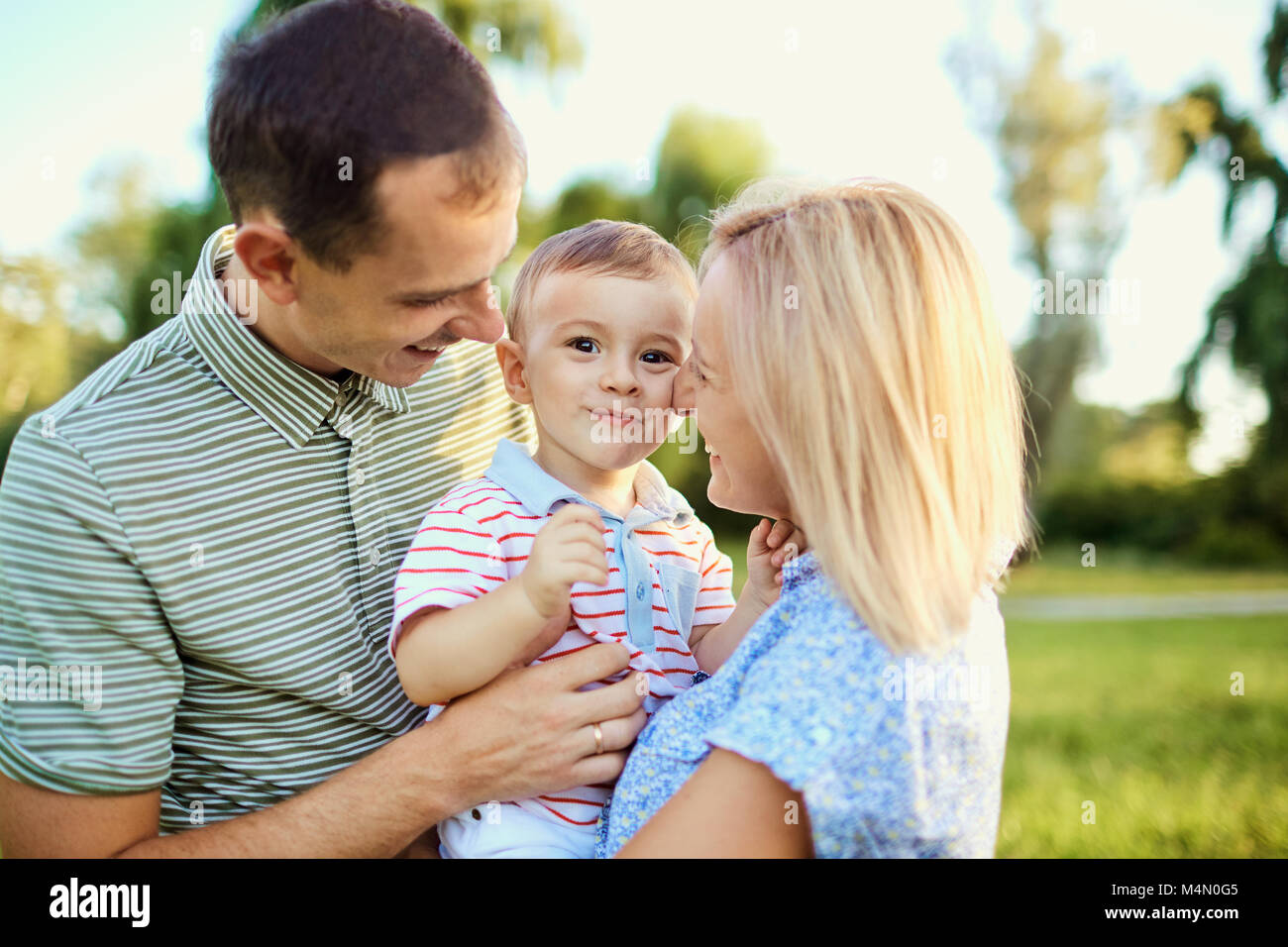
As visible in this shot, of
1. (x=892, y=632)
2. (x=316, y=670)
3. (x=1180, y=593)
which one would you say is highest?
(x=892, y=632)

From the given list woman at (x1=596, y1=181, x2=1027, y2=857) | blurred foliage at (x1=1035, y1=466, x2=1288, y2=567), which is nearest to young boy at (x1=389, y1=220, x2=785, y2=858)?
woman at (x1=596, y1=181, x2=1027, y2=857)

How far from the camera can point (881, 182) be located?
199cm

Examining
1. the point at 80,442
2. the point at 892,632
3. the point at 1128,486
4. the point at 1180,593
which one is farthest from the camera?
the point at 1128,486

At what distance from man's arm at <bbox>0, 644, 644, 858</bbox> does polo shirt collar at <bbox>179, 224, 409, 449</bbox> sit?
0.68 m

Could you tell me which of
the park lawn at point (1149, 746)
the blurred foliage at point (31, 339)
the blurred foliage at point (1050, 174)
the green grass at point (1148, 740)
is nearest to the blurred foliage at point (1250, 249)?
the green grass at point (1148, 740)

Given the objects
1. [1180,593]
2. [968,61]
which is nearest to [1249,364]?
[1180,593]

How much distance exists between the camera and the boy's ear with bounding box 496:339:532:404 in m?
2.25

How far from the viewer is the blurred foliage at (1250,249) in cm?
1077

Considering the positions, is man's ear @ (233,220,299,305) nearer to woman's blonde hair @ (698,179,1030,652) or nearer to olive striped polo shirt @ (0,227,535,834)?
olive striped polo shirt @ (0,227,535,834)

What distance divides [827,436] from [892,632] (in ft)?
1.13

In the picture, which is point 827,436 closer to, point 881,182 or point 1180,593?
point 881,182

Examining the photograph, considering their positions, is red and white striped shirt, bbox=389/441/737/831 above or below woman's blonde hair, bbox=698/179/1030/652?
below

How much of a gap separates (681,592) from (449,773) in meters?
0.63

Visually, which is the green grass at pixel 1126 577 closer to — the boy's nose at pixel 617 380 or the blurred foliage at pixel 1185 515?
the blurred foliage at pixel 1185 515
